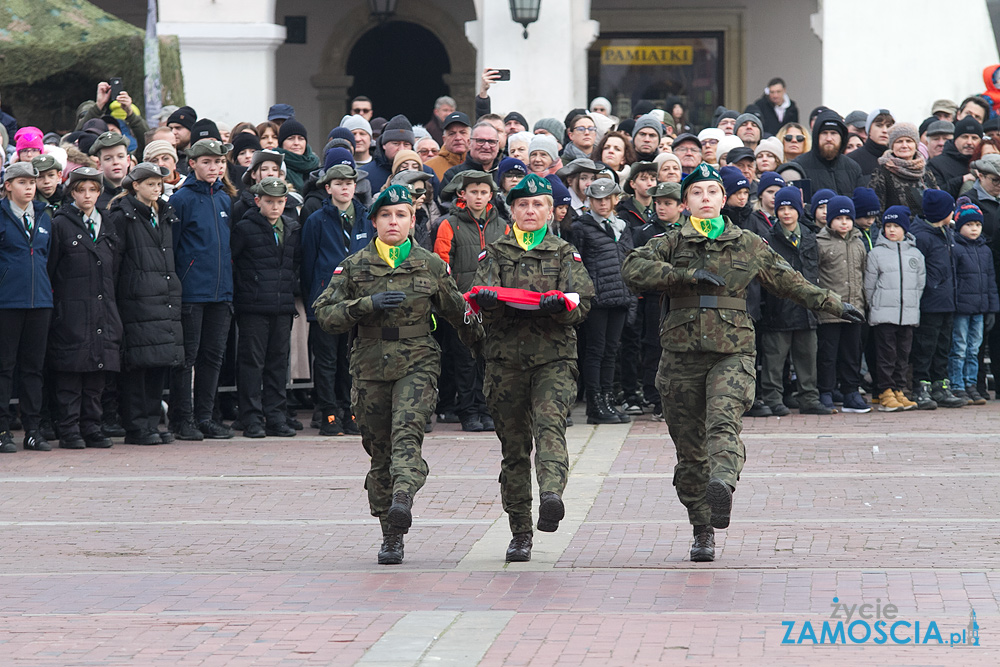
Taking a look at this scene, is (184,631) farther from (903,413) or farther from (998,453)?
(903,413)

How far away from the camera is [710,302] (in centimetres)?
771

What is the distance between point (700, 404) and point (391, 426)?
Result: 61.7 inches

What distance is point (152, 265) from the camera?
38.1ft

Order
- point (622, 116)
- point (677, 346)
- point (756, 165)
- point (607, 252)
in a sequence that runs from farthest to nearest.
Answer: point (622, 116) → point (756, 165) → point (607, 252) → point (677, 346)

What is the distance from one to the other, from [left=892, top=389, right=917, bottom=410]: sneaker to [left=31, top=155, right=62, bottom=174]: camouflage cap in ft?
23.7

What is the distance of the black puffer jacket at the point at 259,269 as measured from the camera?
1205 cm

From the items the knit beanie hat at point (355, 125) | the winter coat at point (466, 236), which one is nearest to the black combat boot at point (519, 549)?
the winter coat at point (466, 236)

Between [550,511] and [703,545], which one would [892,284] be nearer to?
[703,545]

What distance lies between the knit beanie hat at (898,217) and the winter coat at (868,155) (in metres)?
1.71

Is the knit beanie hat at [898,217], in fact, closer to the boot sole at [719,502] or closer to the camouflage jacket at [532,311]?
the camouflage jacket at [532,311]

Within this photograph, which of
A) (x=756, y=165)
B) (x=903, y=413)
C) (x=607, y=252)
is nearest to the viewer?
(x=607, y=252)

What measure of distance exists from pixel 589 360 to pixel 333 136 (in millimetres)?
3125

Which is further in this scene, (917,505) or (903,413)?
(903,413)

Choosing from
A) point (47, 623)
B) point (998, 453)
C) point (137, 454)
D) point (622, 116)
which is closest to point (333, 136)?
point (137, 454)
